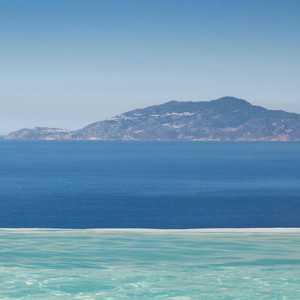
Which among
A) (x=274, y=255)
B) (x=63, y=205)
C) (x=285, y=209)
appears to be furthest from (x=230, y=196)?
→ (x=274, y=255)

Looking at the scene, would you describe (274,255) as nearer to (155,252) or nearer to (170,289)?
(155,252)

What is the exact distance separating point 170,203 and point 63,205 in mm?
11114

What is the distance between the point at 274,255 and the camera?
9.38 m

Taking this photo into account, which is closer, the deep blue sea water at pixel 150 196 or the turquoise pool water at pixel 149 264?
the turquoise pool water at pixel 149 264

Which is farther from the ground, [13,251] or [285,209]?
[13,251]

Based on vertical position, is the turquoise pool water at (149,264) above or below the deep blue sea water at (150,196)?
above

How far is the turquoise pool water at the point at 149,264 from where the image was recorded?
24.5 feet

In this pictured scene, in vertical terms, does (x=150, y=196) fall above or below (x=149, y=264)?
below

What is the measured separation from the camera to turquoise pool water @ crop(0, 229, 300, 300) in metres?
7.47

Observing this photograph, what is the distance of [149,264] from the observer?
882 cm

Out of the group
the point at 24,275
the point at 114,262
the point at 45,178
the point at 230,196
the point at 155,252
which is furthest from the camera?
the point at 45,178

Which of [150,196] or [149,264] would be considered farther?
[150,196]

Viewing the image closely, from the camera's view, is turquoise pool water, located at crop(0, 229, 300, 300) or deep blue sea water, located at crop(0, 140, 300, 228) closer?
turquoise pool water, located at crop(0, 229, 300, 300)

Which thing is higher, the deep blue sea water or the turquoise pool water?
the turquoise pool water
